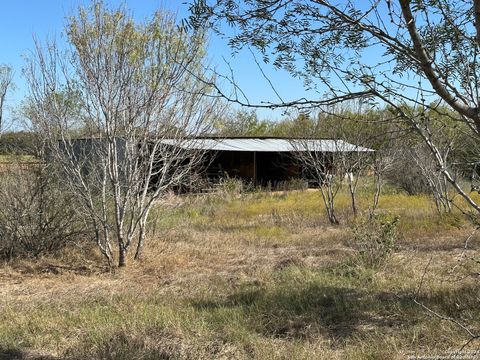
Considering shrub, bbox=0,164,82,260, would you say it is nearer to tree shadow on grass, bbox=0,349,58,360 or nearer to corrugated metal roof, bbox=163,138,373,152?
corrugated metal roof, bbox=163,138,373,152

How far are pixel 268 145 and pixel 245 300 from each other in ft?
69.7

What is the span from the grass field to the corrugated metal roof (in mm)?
2095

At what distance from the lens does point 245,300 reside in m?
5.73

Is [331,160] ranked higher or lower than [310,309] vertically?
higher

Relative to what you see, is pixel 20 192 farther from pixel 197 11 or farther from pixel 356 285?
pixel 197 11

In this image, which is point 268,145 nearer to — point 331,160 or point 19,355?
point 331,160

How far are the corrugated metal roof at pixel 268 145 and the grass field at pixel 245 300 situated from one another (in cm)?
210

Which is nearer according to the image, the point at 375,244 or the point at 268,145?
the point at 375,244

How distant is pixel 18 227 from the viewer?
8.30 meters

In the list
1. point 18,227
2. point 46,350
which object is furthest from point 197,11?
point 18,227

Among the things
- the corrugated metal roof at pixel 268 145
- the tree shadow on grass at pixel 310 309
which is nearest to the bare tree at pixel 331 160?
the corrugated metal roof at pixel 268 145

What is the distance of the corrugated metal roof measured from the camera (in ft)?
29.0

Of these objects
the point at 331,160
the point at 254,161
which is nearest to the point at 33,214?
the point at 331,160

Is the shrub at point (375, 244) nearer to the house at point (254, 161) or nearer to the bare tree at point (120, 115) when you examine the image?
the bare tree at point (120, 115)
